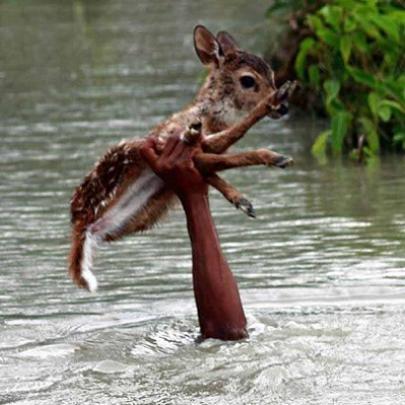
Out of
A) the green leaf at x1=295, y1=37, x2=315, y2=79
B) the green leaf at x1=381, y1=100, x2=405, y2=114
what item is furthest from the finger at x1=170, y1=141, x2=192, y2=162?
the green leaf at x1=295, y1=37, x2=315, y2=79

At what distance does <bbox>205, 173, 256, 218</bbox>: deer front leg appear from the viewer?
646cm

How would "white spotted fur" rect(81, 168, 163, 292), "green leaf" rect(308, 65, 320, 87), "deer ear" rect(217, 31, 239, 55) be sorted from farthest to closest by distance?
"green leaf" rect(308, 65, 320, 87), "deer ear" rect(217, 31, 239, 55), "white spotted fur" rect(81, 168, 163, 292)

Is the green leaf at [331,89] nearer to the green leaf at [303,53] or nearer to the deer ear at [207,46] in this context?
the green leaf at [303,53]

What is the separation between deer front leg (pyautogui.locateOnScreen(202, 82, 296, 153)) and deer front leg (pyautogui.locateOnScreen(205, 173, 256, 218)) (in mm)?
133

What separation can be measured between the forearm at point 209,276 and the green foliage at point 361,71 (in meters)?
4.37

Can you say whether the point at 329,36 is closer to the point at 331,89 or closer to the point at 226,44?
the point at 331,89

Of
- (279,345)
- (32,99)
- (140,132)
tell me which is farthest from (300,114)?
(279,345)

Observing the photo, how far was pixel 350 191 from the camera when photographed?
10.7 m

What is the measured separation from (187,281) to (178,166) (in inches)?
64.7

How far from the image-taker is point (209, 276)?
22.6ft

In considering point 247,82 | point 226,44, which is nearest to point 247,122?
point 247,82

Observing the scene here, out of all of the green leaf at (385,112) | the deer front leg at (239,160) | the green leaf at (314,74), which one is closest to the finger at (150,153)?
the deer front leg at (239,160)

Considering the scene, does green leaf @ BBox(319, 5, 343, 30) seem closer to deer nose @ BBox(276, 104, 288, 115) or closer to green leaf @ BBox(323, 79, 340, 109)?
green leaf @ BBox(323, 79, 340, 109)

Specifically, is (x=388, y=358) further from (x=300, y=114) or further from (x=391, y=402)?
(x=300, y=114)
